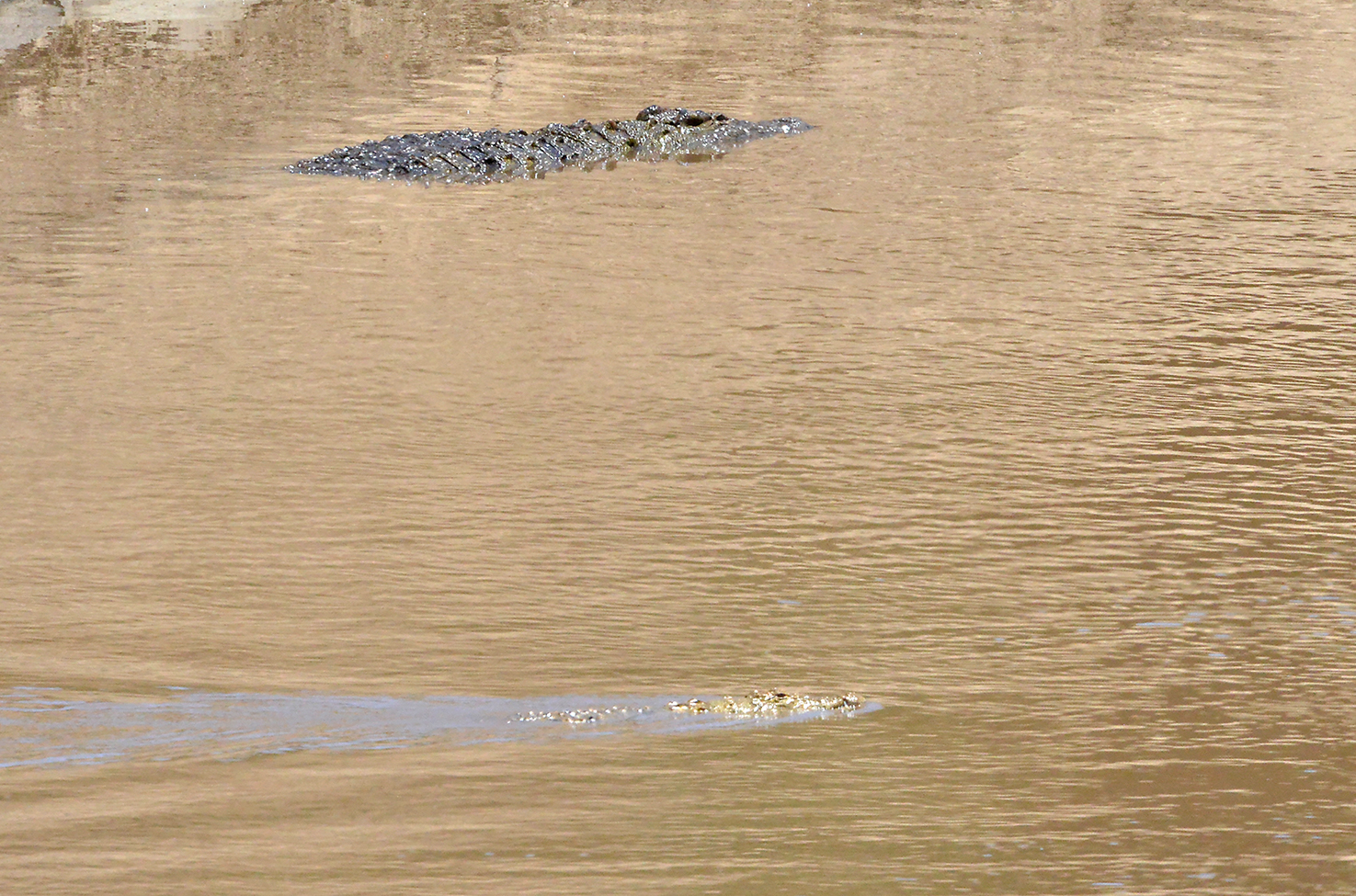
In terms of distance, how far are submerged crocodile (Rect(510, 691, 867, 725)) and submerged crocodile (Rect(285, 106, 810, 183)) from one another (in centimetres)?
884

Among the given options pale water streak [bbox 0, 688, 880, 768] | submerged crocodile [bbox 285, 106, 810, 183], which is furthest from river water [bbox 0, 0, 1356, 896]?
submerged crocodile [bbox 285, 106, 810, 183]

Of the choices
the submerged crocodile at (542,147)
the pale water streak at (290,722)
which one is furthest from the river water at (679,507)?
the submerged crocodile at (542,147)

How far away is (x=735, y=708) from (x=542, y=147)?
9.80 metres

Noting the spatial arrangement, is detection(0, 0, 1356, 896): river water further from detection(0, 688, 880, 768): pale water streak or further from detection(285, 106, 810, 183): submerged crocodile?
detection(285, 106, 810, 183): submerged crocodile

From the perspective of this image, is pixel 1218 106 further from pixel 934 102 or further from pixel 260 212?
pixel 260 212

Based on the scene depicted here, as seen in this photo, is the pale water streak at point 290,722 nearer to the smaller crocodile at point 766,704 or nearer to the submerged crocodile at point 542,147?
the smaller crocodile at point 766,704

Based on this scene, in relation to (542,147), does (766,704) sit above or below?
below

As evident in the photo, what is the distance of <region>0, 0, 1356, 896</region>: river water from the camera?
17.4ft

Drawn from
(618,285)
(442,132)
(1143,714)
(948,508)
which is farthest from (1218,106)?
(1143,714)

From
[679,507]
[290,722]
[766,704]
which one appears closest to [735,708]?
[766,704]

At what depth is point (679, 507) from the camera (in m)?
7.86

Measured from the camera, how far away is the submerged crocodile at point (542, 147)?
14.3 m

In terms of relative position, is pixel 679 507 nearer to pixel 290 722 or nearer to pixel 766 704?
pixel 766 704

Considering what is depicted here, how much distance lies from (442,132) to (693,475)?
7.45 meters
